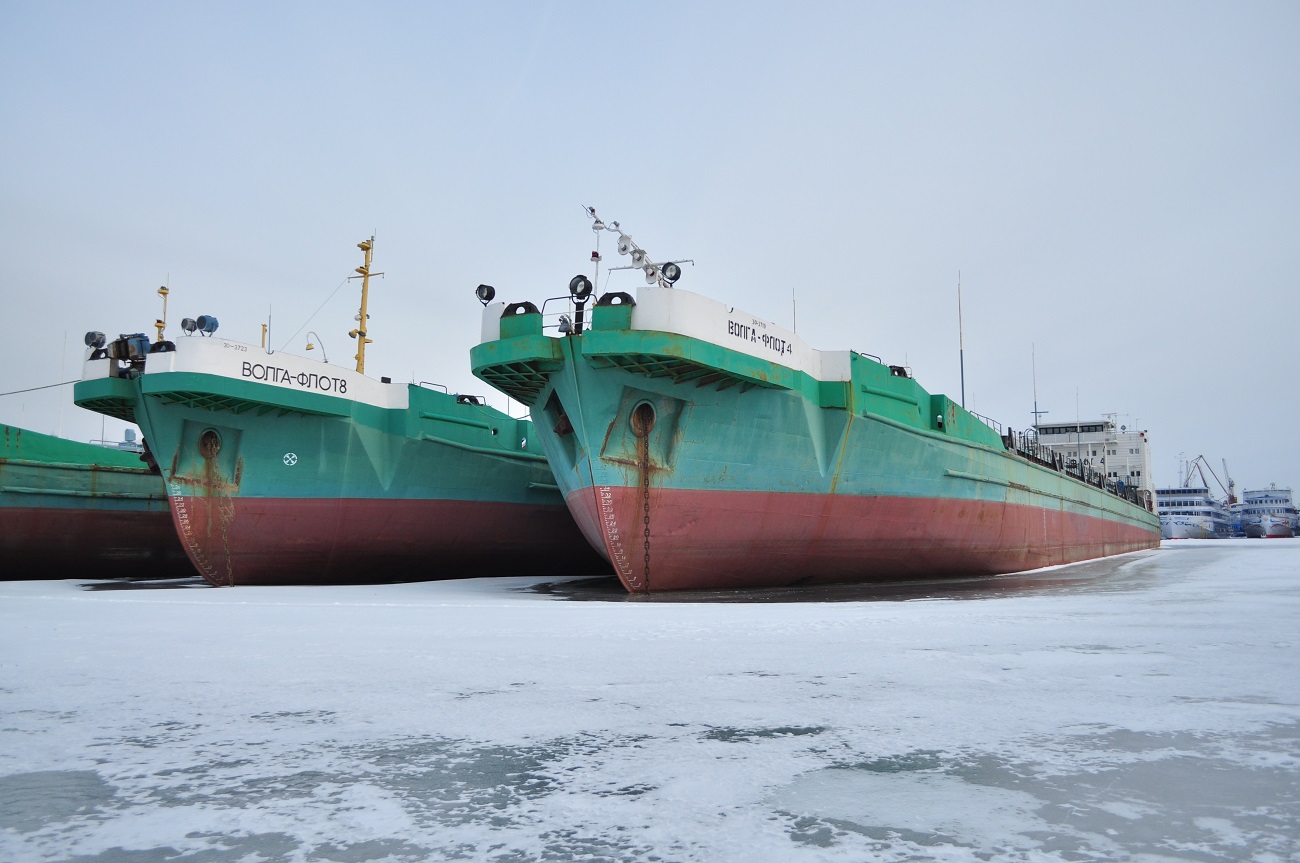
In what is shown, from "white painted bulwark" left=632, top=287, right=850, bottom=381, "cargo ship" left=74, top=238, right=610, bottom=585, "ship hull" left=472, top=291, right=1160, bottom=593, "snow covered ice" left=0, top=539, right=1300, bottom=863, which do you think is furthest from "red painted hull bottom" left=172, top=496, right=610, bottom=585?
"snow covered ice" left=0, top=539, right=1300, bottom=863

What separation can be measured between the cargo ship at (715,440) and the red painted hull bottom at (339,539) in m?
4.33

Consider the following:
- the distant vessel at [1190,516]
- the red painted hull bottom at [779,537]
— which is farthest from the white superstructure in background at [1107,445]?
the red painted hull bottom at [779,537]

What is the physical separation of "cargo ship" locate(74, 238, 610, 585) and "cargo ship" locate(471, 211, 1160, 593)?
381 centimetres

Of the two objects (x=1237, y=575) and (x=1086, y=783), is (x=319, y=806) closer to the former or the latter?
(x=1086, y=783)

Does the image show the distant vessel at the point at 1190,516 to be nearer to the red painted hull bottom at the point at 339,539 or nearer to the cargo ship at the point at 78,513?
the red painted hull bottom at the point at 339,539

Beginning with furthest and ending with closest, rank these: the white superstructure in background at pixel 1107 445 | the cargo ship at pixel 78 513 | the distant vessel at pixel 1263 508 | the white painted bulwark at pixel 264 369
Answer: the distant vessel at pixel 1263 508 < the white superstructure in background at pixel 1107 445 < the cargo ship at pixel 78 513 < the white painted bulwark at pixel 264 369

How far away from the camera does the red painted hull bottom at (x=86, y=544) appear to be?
59.4 feet

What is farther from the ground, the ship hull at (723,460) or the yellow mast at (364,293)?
the yellow mast at (364,293)

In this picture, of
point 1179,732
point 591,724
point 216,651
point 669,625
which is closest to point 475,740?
point 591,724

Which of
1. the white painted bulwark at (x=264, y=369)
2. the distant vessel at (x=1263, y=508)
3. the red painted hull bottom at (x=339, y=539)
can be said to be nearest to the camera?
the white painted bulwark at (x=264, y=369)

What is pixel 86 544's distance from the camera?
19.3m

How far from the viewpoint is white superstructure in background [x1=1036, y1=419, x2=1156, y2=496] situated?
156 feet

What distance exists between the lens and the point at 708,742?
111 inches

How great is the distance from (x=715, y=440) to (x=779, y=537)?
231 centimetres
